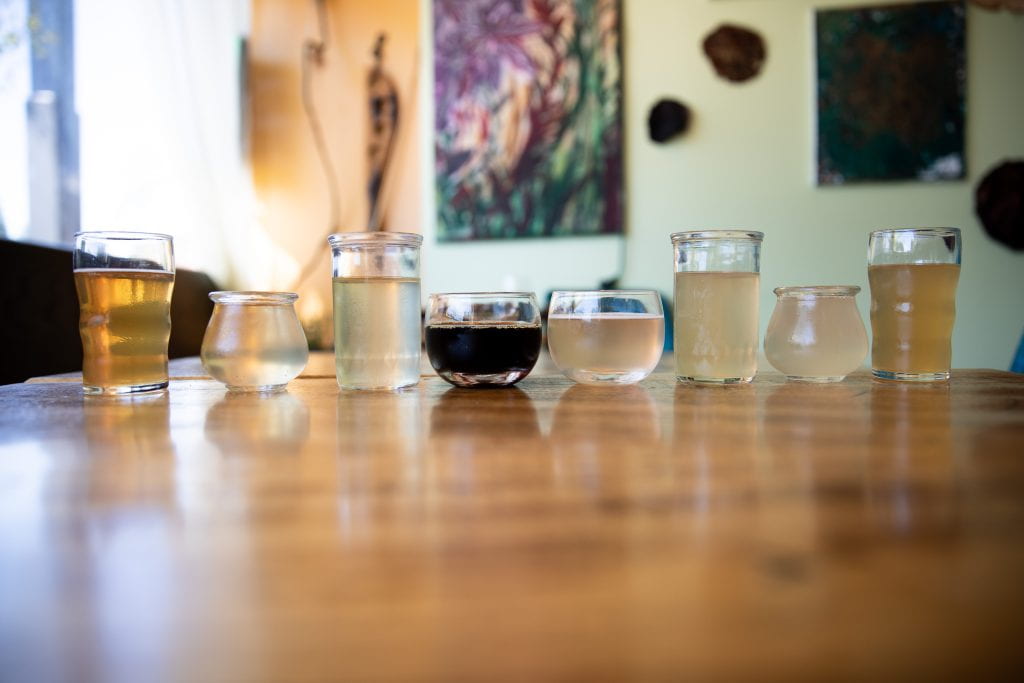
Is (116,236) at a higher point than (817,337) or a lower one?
higher

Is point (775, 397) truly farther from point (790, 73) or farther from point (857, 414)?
point (790, 73)

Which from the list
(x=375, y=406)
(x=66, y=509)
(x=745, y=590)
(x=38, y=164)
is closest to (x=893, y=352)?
(x=375, y=406)

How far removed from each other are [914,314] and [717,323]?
213 mm

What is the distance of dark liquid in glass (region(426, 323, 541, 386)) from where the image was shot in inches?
28.2

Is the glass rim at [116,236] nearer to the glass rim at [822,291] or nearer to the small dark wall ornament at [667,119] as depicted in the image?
the glass rim at [822,291]

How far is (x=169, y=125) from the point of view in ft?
9.00

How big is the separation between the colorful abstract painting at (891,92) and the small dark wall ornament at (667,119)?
0.55 metres

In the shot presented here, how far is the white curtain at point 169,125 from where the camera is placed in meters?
2.39

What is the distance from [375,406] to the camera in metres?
0.61

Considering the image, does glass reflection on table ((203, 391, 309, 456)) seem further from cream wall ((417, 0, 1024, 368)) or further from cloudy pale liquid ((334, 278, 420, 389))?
cream wall ((417, 0, 1024, 368))

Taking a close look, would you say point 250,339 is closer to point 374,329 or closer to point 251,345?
point 251,345

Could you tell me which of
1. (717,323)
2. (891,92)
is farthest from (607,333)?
(891,92)

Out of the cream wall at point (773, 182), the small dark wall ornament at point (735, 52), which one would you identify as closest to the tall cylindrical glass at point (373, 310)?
the cream wall at point (773, 182)

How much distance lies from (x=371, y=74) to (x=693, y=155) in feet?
5.34
